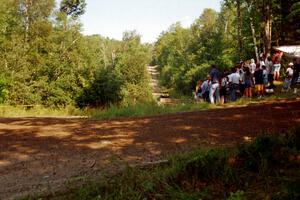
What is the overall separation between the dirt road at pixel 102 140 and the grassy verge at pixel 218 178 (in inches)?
35.0

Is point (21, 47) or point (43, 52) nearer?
point (21, 47)

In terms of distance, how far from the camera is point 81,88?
35969 mm

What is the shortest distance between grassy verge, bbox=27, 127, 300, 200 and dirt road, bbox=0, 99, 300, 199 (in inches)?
35.0

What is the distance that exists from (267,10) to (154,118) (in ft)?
67.8

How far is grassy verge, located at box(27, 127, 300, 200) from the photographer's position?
5.62 m

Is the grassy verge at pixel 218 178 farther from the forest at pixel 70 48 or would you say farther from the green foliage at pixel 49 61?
the green foliage at pixel 49 61

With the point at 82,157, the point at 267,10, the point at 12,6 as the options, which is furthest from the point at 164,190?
the point at 12,6

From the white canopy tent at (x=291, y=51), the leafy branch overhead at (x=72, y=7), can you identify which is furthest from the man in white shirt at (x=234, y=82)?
the leafy branch overhead at (x=72, y=7)

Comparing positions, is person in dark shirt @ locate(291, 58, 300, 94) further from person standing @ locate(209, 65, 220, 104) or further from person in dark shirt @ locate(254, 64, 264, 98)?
person standing @ locate(209, 65, 220, 104)

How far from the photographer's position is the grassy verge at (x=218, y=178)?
221 inches

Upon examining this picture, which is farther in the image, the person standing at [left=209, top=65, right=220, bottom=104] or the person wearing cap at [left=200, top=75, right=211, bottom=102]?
the person wearing cap at [left=200, top=75, right=211, bottom=102]

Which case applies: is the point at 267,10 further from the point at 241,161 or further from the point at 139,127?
the point at 241,161

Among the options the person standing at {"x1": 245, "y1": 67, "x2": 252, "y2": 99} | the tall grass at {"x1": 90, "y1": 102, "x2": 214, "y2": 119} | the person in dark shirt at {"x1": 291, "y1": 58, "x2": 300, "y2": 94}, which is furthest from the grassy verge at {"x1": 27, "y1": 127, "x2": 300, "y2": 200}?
the person in dark shirt at {"x1": 291, "y1": 58, "x2": 300, "y2": 94}

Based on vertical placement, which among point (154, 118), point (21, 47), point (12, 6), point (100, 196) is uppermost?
point (12, 6)
